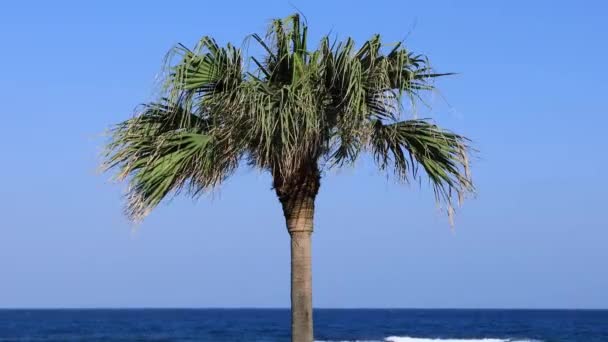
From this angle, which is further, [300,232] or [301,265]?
[300,232]

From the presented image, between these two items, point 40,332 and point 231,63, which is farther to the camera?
point 40,332

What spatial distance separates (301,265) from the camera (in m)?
10.3

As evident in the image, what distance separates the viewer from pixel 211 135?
10352 millimetres

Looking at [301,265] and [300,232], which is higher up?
[300,232]

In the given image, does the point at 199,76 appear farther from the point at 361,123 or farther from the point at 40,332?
the point at 40,332

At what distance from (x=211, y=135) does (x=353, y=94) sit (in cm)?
140

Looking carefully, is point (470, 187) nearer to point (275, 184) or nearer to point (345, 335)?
point (275, 184)

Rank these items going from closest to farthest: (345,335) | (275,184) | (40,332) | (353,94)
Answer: (353,94) → (275,184) → (345,335) → (40,332)

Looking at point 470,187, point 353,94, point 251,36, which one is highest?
point 251,36

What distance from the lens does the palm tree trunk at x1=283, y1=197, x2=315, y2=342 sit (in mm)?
10180

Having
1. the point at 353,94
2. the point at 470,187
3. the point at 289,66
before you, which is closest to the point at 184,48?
the point at 289,66

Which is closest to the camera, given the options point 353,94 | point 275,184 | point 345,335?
point 353,94

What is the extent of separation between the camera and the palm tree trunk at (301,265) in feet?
33.4

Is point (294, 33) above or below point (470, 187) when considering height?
above
